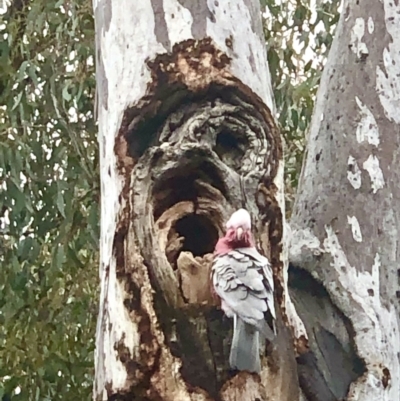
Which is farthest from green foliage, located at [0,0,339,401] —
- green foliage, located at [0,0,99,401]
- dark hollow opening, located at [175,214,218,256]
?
dark hollow opening, located at [175,214,218,256]

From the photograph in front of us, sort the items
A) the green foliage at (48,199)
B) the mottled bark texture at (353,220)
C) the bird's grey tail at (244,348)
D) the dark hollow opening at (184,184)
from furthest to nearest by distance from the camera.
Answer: the green foliage at (48,199)
the mottled bark texture at (353,220)
the dark hollow opening at (184,184)
the bird's grey tail at (244,348)

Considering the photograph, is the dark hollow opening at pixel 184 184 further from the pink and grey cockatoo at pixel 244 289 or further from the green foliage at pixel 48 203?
the green foliage at pixel 48 203

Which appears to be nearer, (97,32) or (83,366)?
(97,32)

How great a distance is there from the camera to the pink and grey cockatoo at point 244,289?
1.08 m

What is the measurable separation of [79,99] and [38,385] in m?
0.68

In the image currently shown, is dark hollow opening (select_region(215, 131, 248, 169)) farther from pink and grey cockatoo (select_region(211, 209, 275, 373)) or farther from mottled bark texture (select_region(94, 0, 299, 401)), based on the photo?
pink and grey cockatoo (select_region(211, 209, 275, 373))

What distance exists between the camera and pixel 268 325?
3.68 ft

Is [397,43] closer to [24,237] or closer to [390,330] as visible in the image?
[390,330]

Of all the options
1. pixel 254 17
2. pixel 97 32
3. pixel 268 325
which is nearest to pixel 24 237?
pixel 97 32

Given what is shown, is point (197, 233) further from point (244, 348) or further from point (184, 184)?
point (244, 348)

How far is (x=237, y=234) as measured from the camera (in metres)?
1.12

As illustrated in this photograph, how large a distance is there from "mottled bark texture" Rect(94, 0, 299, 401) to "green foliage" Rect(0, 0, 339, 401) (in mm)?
784

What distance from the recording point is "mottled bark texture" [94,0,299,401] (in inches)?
43.8

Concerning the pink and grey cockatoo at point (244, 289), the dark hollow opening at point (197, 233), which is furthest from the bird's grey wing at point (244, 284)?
the dark hollow opening at point (197, 233)
